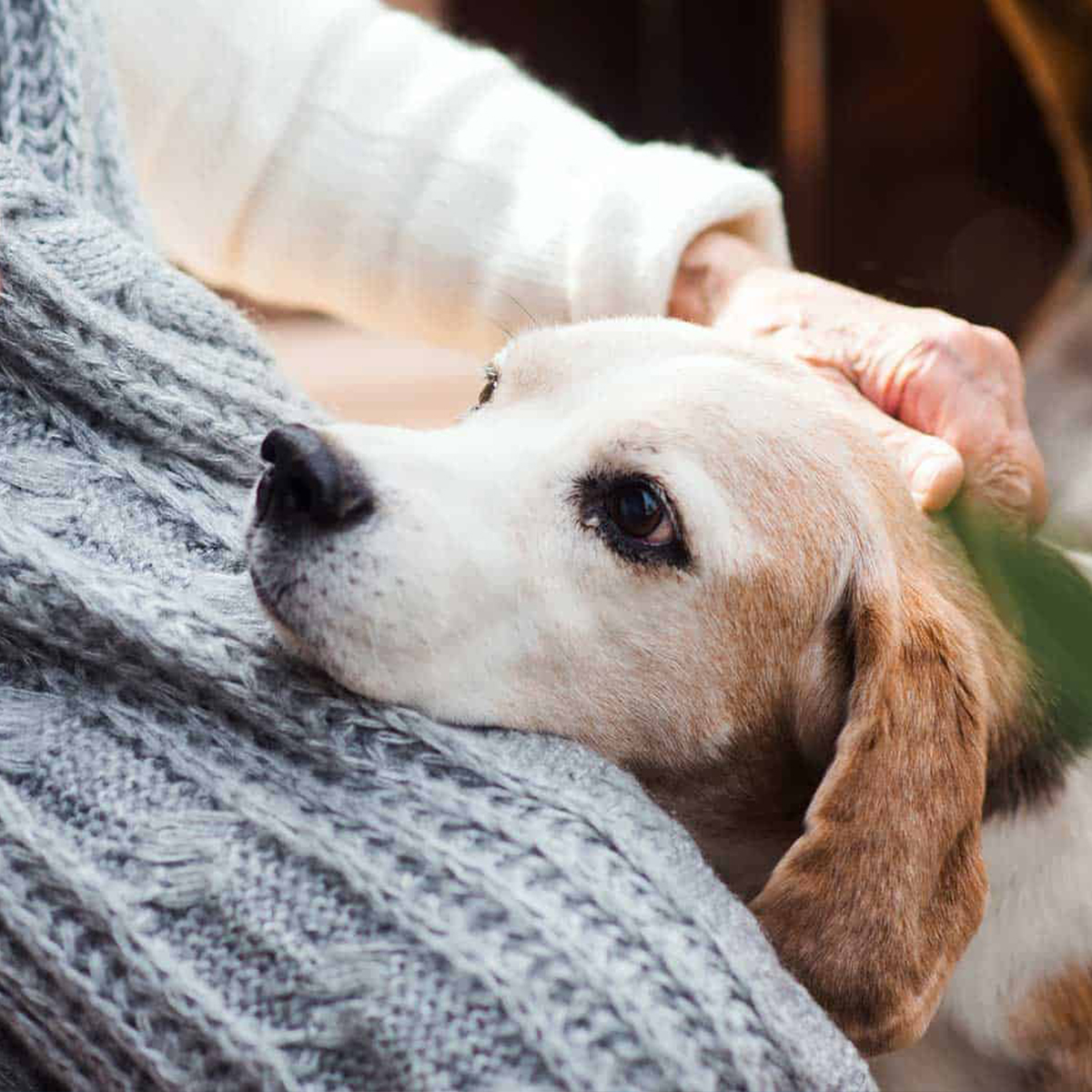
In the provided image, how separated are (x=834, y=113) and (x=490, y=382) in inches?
96.1

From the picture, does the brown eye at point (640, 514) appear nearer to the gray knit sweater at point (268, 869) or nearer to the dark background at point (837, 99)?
the gray knit sweater at point (268, 869)

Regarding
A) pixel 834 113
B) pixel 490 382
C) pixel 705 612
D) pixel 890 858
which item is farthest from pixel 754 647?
pixel 834 113

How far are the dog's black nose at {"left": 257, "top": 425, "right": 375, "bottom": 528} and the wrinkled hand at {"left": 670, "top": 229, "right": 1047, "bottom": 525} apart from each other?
13.6 inches

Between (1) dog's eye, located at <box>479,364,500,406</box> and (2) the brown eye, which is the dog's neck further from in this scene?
(1) dog's eye, located at <box>479,364,500,406</box>

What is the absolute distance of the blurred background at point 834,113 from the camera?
7.57 feet

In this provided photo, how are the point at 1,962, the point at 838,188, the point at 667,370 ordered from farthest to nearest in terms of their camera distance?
the point at 838,188
the point at 667,370
the point at 1,962

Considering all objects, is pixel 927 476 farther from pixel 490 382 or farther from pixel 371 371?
pixel 371 371

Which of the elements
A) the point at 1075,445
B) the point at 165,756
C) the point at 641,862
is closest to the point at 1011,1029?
the point at 641,862

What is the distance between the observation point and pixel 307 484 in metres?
0.72

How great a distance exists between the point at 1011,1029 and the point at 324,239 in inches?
34.9

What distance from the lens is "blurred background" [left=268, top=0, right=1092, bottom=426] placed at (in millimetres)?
2309

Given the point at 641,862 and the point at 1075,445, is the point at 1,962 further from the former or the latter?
the point at 1075,445

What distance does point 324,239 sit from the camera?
132 centimetres

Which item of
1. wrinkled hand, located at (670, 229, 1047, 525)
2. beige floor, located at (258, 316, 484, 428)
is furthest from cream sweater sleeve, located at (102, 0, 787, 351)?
beige floor, located at (258, 316, 484, 428)
